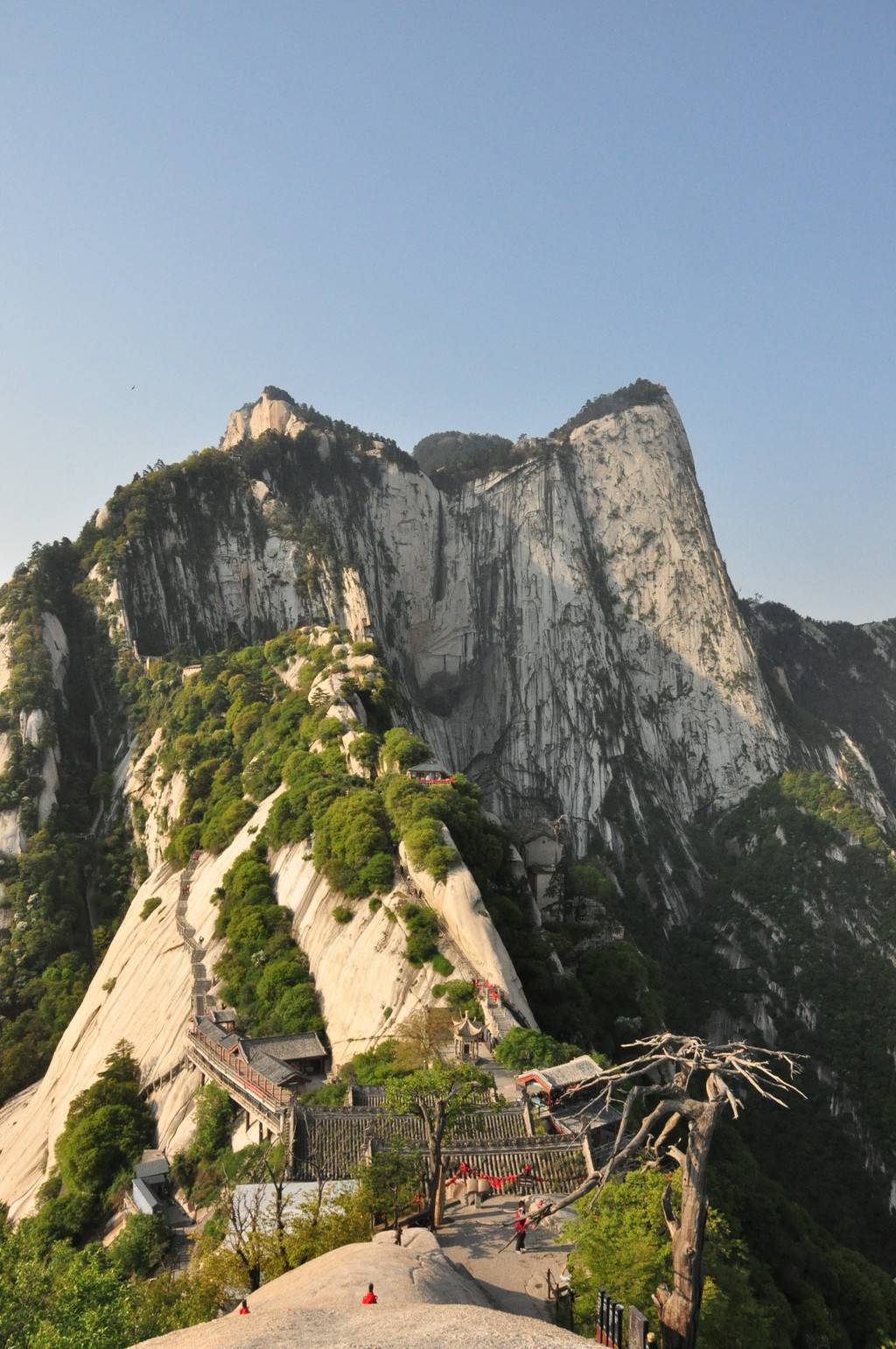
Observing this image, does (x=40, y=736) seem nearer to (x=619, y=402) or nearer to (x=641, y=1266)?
(x=641, y=1266)

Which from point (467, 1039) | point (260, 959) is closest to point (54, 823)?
point (260, 959)

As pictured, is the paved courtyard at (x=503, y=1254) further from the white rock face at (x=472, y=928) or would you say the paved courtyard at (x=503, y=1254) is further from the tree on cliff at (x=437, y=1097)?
the white rock face at (x=472, y=928)

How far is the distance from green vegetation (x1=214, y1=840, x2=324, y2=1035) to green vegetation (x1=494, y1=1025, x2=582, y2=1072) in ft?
31.7

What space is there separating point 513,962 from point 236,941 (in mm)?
13731

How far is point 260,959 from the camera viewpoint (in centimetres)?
4025

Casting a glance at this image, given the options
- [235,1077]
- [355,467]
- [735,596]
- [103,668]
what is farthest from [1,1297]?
[735,596]

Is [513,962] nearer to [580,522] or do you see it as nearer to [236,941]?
[236,941]

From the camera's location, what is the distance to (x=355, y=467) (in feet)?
360

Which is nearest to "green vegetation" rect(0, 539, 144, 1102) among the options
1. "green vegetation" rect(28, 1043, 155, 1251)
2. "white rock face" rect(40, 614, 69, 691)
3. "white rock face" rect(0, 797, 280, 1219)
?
"white rock face" rect(40, 614, 69, 691)

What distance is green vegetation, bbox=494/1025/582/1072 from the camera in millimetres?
28781

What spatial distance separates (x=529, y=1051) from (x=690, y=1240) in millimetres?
21623

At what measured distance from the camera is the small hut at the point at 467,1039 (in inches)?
1166

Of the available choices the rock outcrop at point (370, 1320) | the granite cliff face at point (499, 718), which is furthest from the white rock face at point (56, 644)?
the rock outcrop at point (370, 1320)

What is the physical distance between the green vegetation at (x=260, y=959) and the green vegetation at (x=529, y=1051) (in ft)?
31.7
